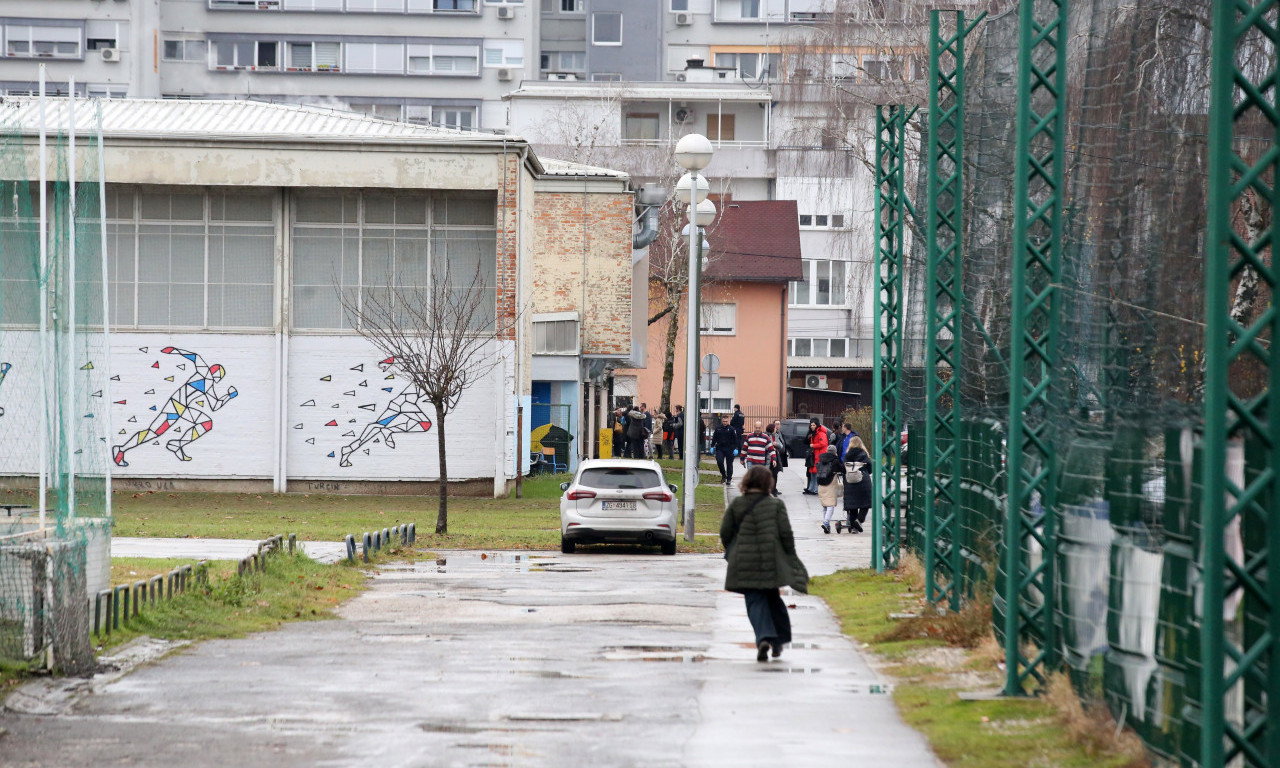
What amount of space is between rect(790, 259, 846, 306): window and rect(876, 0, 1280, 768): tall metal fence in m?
60.4

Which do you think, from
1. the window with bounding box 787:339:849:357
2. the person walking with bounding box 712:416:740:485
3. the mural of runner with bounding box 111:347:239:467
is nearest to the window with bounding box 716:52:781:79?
the window with bounding box 787:339:849:357

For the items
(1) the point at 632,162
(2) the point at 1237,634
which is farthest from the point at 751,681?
(1) the point at 632,162

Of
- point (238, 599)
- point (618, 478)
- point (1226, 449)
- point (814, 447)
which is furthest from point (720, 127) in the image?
point (1226, 449)

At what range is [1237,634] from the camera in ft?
22.4

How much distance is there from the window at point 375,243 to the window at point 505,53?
4971 centimetres

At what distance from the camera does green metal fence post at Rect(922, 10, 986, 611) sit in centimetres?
1512

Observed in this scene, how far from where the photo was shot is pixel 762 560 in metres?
12.3

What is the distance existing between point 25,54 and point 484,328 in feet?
172

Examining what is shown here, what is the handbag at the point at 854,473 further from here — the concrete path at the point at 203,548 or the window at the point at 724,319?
the window at the point at 724,319

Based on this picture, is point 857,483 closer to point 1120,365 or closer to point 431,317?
point 431,317

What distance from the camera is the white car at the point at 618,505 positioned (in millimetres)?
22953

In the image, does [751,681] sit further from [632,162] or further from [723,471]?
[632,162]

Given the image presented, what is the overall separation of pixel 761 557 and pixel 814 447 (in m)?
23.2

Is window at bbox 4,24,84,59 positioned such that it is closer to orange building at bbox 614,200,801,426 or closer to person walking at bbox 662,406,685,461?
orange building at bbox 614,200,801,426
